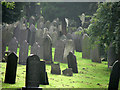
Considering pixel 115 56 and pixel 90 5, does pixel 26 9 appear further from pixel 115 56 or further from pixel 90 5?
pixel 115 56

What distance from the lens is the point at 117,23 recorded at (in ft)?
42.9

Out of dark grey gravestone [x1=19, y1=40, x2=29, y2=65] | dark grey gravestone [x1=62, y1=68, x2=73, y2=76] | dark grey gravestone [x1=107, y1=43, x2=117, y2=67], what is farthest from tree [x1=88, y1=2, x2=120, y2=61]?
dark grey gravestone [x1=19, y1=40, x2=29, y2=65]

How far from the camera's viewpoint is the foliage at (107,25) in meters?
12.8

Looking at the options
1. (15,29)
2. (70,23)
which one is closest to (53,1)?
(70,23)

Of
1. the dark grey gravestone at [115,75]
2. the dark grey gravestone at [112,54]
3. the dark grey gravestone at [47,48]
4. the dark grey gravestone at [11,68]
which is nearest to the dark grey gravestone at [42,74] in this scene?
the dark grey gravestone at [11,68]

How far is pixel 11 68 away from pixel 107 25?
5.87 metres

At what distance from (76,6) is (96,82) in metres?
27.1

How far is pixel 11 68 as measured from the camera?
31.2 feet

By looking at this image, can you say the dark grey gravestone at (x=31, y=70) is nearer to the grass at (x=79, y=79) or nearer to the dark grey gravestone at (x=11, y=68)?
the grass at (x=79, y=79)

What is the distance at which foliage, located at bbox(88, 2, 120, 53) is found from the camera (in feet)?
42.1

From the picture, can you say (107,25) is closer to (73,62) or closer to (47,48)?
(73,62)

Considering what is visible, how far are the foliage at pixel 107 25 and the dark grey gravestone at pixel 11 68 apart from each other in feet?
16.7

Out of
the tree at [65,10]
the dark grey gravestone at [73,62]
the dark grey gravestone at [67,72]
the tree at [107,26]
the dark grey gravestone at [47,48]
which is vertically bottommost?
the dark grey gravestone at [67,72]

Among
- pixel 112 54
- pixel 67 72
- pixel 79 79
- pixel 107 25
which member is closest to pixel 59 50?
pixel 112 54
